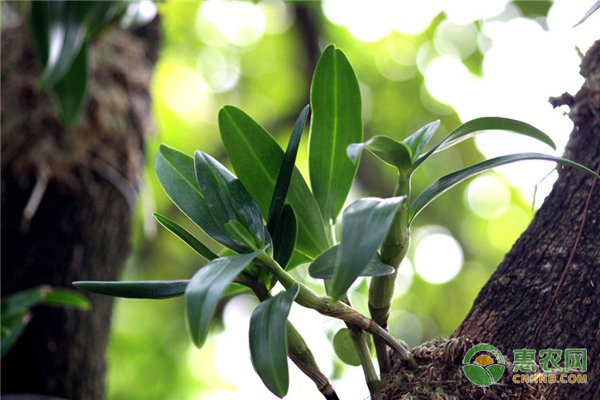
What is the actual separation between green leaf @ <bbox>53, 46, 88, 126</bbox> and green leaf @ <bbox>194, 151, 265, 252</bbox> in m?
0.78

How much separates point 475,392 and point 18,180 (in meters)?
1.08

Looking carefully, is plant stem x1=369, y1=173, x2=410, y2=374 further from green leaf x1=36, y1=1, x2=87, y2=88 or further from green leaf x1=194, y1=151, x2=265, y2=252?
green leaf x1=36, y1=1, x2=87, y2=88

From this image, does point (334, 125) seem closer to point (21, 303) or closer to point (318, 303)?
point (318, 303)

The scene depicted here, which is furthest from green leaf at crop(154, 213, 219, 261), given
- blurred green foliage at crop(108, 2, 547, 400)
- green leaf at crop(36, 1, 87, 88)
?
blurred green foliage at crop(108, 2, 547, 400)

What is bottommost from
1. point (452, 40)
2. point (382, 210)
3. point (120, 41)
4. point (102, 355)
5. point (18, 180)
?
point (102, 355)

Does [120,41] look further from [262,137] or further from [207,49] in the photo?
[207,49]

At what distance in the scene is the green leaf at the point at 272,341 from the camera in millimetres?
334

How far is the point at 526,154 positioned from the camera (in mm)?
392

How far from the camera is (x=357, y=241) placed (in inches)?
12.4

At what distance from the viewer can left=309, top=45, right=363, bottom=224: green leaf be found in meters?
0.45

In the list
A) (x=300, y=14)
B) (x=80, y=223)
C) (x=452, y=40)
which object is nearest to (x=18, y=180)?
(x=80, y=223)

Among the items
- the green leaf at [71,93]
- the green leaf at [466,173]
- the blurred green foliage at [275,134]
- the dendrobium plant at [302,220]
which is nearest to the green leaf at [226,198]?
the dendrobium plant at [302,220]

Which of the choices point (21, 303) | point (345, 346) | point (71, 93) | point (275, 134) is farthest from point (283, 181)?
point (275, 134)

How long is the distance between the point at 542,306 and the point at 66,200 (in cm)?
102
